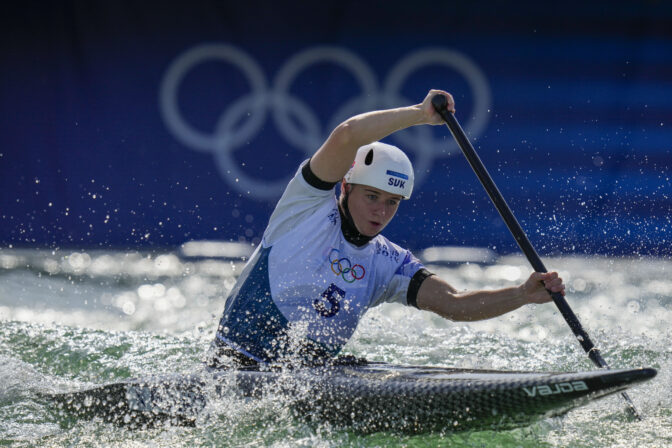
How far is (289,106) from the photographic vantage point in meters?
9.60

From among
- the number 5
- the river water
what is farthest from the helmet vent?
the river water

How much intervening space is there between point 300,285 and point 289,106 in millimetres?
5144

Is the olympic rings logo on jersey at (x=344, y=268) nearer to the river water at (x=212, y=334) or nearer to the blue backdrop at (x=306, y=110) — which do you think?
the river water at (x=212, y=334)

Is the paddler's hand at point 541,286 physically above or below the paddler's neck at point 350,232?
below

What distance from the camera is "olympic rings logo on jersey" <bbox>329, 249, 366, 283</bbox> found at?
4.82m

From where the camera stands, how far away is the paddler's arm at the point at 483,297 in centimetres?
474

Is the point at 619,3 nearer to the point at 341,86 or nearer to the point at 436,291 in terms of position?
the point at 341,86

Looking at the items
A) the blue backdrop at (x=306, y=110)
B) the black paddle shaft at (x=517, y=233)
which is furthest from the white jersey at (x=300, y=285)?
the blue backdrop at (x=306, y=110)

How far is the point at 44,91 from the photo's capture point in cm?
953

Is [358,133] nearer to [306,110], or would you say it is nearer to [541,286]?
[541,286]

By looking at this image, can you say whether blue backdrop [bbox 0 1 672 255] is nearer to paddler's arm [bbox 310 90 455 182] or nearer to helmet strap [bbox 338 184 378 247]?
helmet strap [bbox 338 184 378 247]

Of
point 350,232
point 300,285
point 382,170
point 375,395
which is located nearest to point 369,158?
point 382,170

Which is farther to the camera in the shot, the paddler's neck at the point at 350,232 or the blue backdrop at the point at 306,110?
the blue backdrop at the point at 306,110

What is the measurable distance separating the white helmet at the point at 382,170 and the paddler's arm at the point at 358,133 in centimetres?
20
